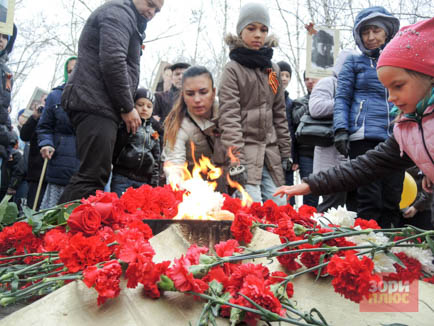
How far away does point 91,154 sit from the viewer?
139 inches

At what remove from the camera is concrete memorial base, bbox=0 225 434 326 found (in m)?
1.40

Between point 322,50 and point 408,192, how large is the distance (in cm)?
260

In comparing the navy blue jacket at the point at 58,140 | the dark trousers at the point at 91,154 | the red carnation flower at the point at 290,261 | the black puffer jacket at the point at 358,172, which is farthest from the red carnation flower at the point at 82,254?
the navy blue jacket at the point at 58,140

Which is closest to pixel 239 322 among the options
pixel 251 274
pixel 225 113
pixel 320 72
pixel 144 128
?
pixel 251 274

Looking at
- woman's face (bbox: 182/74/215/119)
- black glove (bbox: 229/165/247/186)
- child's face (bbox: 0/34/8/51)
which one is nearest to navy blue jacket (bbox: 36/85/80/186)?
child's face (bbox: 0/34/8/51)

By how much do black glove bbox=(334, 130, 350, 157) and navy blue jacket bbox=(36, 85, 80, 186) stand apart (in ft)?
9.39

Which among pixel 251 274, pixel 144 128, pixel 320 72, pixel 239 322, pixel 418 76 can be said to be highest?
pixel 320 72

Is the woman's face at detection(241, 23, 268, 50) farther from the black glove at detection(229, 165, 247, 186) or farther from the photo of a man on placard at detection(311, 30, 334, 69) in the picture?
the photo of a man on placard at detection(311, 30, 334, 69)

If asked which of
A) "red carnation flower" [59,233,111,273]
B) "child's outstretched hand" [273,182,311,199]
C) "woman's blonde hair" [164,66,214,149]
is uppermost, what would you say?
"woman's blonde hair" [164,66,214,149]

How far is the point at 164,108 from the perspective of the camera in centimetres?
621

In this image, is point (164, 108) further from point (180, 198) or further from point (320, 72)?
point (180, 198)

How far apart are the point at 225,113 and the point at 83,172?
4.64ft

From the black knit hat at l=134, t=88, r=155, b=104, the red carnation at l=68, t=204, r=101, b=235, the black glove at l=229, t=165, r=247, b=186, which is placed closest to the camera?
the red carnation at l=68, t=204, r=101, b=235

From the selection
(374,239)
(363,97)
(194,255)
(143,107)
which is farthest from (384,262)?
(143,107)
